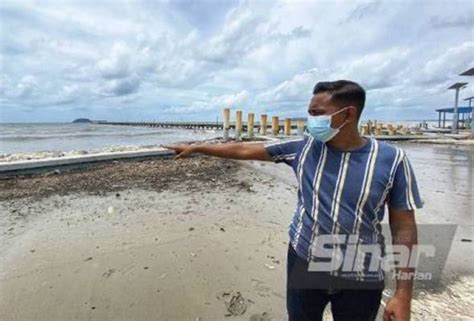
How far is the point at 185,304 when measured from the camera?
2871 millimetres

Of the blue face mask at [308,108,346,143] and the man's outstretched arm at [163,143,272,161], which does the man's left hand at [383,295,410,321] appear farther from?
the man's outstretched arm at [163,143,272,161]

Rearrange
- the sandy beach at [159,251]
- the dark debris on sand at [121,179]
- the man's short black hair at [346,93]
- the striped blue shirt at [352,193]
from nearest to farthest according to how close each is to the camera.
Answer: the striped blue shirt at [352,193] < the man's short black hair at [346,93] < the sandy beach at [159,251] < the dark debris on sand at [121,179]

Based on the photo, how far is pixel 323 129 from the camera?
160 centimetres

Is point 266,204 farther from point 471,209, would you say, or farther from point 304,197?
point 304,197

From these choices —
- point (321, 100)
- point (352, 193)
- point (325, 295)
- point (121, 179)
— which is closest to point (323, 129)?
point (321, 100)

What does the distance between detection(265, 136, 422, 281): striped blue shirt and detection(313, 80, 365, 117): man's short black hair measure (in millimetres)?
194

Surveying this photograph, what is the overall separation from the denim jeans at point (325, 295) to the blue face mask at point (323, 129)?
0.63m

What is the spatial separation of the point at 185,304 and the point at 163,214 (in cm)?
262

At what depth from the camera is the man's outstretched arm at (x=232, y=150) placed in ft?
6.59

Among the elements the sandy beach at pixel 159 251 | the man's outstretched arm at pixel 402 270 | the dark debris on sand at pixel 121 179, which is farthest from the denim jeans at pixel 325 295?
the dark debris on sand at pixel 121 179

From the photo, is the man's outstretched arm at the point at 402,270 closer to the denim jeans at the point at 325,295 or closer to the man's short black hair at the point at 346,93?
the denim jeans at the point at 325,295

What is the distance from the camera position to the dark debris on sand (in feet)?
22.9

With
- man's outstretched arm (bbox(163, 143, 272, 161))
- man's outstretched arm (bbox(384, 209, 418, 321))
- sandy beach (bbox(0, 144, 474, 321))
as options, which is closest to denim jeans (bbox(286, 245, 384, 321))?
man's outstretched arm (bbox(384, 209, 418, 321))

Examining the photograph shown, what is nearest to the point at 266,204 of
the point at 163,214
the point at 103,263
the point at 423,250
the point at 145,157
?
the point at 163,214
